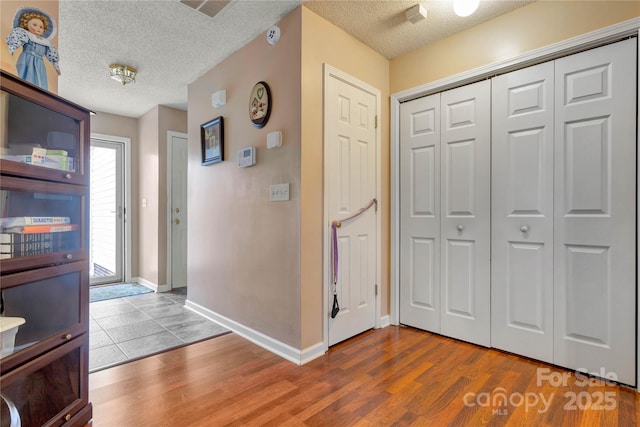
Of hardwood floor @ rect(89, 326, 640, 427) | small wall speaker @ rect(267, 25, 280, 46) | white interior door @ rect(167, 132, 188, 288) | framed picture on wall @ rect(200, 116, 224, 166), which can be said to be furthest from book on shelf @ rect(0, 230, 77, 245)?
white interior door @ rect(167, 132, 188, 288)

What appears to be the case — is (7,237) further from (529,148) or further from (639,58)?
(639,58)

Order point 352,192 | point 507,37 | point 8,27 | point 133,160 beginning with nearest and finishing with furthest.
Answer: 1. point 8,27
2. point 507,37
3. point 352,192
4. point 133,160

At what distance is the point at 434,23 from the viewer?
2.34 meters

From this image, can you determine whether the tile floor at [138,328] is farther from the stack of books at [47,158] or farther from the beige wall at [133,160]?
the stack of books at [47,158]

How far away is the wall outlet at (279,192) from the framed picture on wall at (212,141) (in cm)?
81

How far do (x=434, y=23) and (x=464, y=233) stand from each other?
5.23ft

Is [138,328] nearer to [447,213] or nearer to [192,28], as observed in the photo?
[192,28]

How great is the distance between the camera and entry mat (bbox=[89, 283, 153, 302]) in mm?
3747

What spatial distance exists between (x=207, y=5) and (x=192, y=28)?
35 cm

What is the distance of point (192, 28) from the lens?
239 centimetres

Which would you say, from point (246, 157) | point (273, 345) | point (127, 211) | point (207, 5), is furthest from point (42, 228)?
point (127, 211)

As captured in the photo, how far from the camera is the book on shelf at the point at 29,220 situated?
1260 millimetres

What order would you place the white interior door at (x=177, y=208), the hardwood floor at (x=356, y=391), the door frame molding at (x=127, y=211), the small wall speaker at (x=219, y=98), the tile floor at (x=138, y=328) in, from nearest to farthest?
the hardwood floor at (x=356, y=391) → the tile floor at (x=138, y=328) → the small wall speaker at (x=219, y=98) → the white interior door at (x=177, y=208) → the door frame molding at (x=127, y=211)

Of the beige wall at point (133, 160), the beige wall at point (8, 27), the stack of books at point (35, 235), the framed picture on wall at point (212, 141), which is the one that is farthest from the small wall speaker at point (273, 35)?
the beige wall at point (133, 160)
